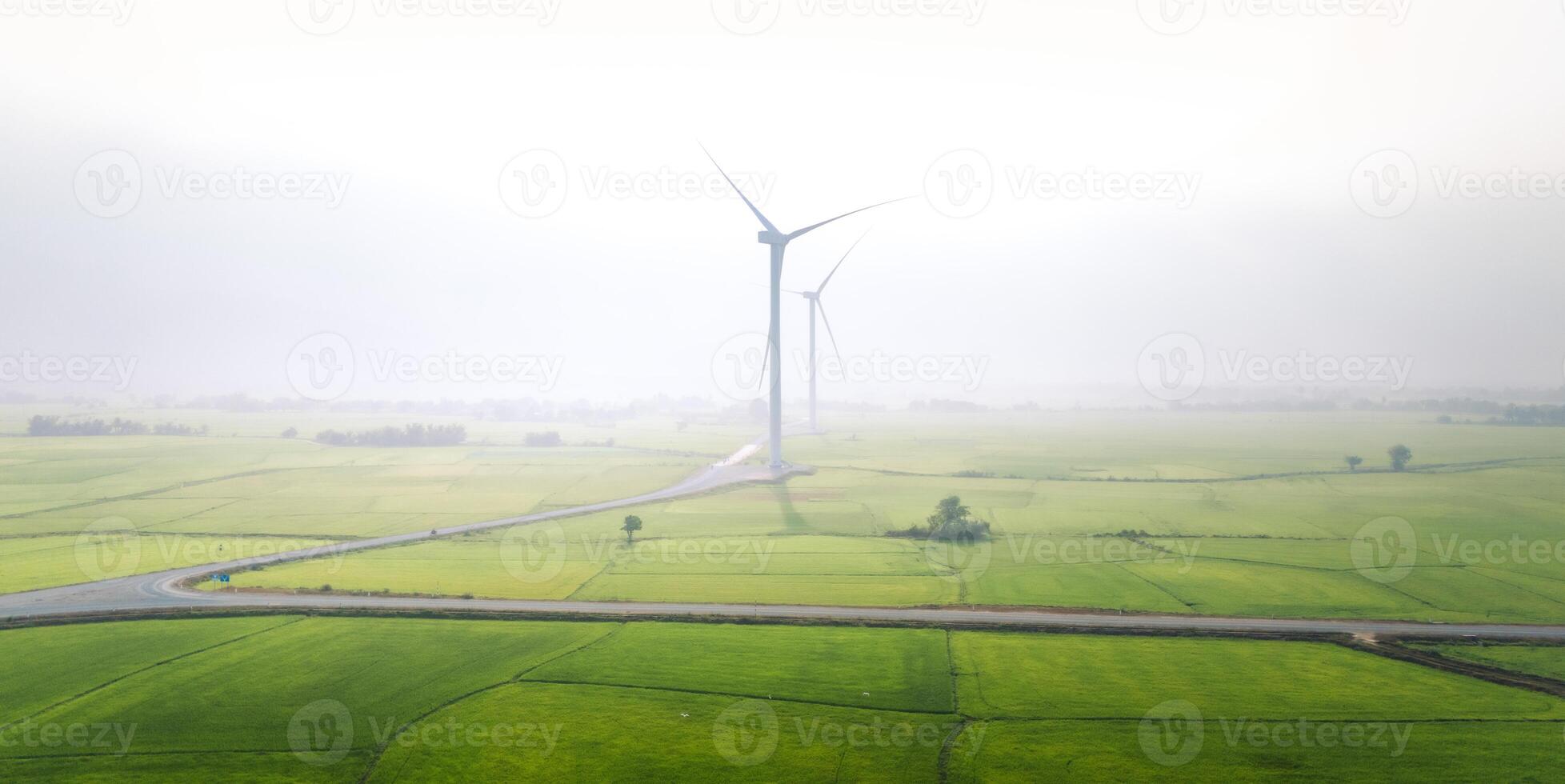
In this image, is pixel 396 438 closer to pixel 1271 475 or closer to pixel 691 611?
pixel 691 611

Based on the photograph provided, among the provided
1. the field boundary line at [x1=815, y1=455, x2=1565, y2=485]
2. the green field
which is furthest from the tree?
the field boundary line at [x1=815, y1=455, x2=1565, y2=485]

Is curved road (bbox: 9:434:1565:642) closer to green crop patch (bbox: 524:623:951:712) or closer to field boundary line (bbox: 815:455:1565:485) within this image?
green crop patch (bbox: 524:623:951:712)

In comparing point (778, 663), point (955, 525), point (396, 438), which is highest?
point (396, 438)

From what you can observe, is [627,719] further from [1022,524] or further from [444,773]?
[1022,524]

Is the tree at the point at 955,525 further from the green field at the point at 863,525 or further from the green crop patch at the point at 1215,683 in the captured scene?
the green crop patch at the point at 1215,683

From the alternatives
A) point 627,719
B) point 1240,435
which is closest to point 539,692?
point 627,719

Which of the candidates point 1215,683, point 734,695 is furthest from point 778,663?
point 1215,683

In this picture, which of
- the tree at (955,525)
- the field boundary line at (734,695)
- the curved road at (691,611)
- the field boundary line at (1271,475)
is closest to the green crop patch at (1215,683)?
the field boundary line at (734,695)
